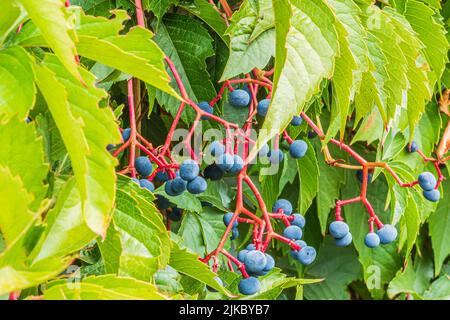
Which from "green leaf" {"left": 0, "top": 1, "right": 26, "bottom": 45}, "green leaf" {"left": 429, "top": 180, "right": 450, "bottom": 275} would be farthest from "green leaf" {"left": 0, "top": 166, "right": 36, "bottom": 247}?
"green leaf" {"left": 429, "top": 180, "right": 450, "bottom": 275}

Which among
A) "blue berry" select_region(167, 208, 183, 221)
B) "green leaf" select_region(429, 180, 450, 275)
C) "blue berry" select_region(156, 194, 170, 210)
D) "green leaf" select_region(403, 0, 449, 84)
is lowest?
"green leaf" select_region(429, 180, 450, 275)

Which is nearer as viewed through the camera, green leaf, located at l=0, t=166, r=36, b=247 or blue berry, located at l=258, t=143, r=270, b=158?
green leaf, located at l=0, t=166, r=36, b=247

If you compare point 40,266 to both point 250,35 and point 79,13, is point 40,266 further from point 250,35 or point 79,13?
point 250,35

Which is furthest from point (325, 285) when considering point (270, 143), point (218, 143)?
point (218, 143)

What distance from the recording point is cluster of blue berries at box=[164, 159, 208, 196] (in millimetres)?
817

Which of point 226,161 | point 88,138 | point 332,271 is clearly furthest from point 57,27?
point 332,271

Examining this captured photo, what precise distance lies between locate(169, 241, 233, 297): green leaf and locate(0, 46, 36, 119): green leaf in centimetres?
28

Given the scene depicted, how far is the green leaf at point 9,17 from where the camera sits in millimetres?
510

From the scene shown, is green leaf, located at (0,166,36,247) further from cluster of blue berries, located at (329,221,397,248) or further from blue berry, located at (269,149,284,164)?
cluster of blue berries, located at (329,221,397,248)

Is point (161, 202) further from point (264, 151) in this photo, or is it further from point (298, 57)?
point (298, 57)

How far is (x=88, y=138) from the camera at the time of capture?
1.59 feet

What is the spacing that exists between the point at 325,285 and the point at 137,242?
1.12 m

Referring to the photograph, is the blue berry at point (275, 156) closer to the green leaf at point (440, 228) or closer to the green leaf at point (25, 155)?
the green leaf at point (25, 155)
